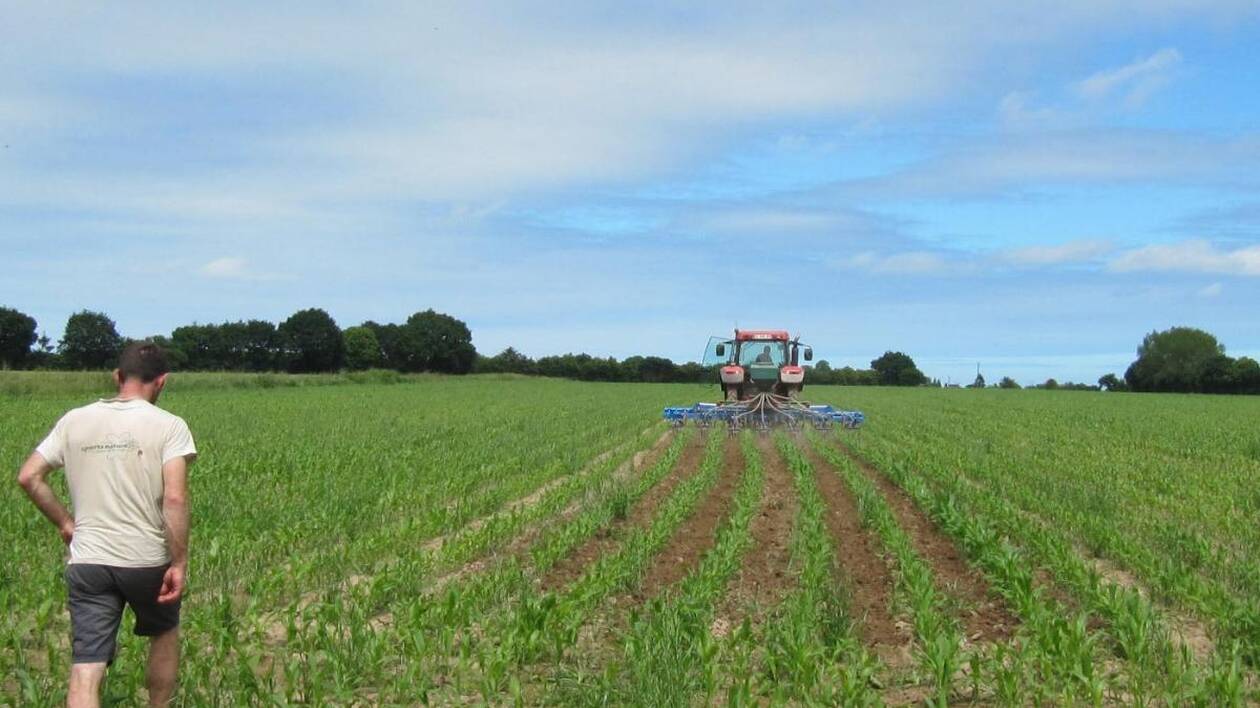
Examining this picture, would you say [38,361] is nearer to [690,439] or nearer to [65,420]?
[690,439]

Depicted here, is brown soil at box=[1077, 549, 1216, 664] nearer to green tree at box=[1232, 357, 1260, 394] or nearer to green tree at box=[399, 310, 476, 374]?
green tree at box=[1232, 357, 1260, 394]

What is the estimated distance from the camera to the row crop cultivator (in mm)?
24156

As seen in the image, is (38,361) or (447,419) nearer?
(447,419)

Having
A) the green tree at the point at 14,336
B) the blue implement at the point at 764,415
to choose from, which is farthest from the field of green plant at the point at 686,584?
the green tree at the point at 14,336

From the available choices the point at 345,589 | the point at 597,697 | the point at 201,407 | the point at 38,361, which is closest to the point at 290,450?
the point at 345,589

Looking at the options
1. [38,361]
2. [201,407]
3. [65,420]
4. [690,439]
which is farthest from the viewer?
[38,361]

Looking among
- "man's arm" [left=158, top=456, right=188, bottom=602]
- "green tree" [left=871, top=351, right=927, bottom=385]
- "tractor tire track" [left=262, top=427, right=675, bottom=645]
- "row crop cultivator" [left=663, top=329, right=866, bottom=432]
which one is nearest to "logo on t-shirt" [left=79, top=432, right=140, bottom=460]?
"man's arm" [left=158, top=456, right=188, bottom=602]

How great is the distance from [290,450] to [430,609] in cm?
1123

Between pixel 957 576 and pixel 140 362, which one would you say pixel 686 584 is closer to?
pixel 957 576

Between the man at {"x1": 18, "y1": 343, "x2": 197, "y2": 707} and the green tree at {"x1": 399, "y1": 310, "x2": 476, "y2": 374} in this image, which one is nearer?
the man at {"x1": 18, "y1": 343, "x2": 197, "y2": 707}

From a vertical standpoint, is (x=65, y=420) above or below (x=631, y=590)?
above

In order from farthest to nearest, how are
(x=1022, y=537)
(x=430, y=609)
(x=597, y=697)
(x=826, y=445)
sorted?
(x=826, y=445), (x=1022, y=537), (x=430, y=609), (x=597, y=697)

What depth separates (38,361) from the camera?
223 ft

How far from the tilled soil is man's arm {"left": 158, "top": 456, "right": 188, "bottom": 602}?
13.2ft
